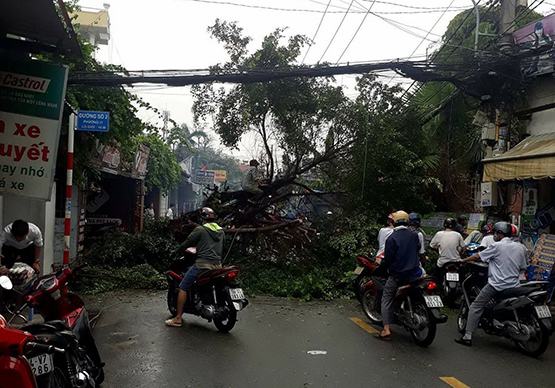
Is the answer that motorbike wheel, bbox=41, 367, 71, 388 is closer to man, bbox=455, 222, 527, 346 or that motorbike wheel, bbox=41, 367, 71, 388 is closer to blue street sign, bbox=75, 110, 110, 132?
man, bbox=455, 222, 527, 346

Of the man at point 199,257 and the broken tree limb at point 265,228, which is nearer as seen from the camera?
the man at point 199,257

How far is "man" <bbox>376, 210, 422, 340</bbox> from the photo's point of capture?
6.88 m

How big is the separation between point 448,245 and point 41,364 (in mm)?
7713

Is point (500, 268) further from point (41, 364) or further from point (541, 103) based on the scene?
point (41, 364)

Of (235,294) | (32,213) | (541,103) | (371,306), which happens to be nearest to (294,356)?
(235,294)

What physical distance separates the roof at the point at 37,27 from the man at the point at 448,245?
678cm

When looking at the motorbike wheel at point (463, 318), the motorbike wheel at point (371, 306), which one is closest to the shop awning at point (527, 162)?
the motorbike wheel at point (463, 318)

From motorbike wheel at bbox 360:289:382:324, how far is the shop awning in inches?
137

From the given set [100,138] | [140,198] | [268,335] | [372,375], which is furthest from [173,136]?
[372,375]

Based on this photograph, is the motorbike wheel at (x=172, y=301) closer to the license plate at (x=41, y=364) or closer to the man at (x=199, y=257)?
the man at (x=199, y=257)

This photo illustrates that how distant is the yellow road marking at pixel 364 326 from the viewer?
752cm

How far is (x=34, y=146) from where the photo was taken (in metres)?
5.20

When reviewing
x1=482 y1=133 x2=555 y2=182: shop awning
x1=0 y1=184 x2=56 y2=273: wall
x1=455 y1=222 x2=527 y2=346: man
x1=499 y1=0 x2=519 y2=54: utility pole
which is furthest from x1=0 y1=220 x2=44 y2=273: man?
x1=499 y1=0 x2=519 y2=54: utility pole

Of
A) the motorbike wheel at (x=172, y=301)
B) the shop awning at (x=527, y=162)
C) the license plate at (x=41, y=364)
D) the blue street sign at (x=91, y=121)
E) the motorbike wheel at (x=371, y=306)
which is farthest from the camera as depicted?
the blue street sign at (x=91, y=121)
